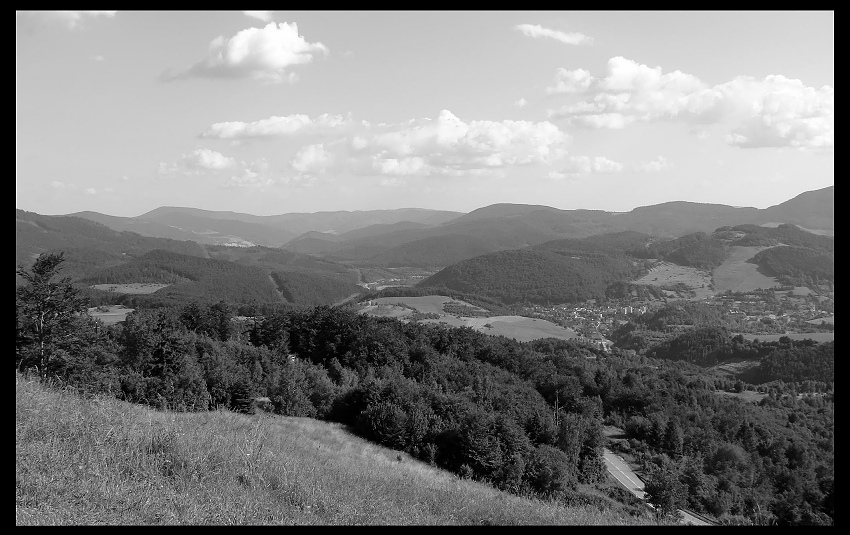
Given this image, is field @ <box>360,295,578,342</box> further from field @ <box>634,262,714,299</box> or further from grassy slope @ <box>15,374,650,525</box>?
grassy slope @ <box>15,374,650,525</box>

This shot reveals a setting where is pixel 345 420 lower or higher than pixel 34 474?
lower

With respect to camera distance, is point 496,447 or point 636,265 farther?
point 636,265

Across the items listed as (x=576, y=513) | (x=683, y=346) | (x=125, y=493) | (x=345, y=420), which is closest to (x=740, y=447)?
(x=345, y=420)

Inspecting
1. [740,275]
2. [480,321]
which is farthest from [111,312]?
[740,275]

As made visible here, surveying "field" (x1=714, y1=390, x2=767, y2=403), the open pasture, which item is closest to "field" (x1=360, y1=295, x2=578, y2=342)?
the open pasture

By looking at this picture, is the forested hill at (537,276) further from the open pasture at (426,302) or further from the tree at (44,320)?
the tree at (44,320)

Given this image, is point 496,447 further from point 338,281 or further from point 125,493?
point 338,281

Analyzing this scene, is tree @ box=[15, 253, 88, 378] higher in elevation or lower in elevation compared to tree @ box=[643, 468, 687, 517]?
higher
